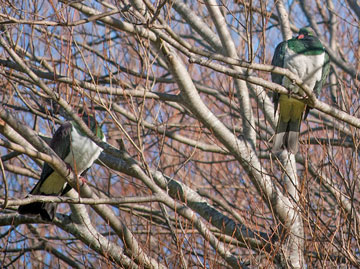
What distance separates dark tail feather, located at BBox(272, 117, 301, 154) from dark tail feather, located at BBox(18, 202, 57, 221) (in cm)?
212

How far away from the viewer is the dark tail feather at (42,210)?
4.45 metres

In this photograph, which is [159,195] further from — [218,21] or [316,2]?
[316,2]

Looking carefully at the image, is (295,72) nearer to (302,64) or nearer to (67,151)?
(302,64)

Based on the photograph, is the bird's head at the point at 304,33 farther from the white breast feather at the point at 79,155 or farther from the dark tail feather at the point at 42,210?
the dark tail feather at the point at 42,210

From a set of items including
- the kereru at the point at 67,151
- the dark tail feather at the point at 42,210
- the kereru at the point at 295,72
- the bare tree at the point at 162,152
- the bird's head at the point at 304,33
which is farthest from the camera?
the bird's head at the point at 304,33

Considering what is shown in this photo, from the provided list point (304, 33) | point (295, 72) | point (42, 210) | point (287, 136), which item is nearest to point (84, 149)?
point (42, 210)

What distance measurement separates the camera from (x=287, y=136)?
5234 mm

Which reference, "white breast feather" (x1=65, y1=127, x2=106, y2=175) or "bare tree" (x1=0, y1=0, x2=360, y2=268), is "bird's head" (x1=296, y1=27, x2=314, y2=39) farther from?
"white breast feather" (x1=65, y1=127, x2=106, y2=175)

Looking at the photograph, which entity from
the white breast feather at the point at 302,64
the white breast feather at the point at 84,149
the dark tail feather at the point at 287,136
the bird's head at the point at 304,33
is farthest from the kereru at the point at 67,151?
the bird's head at the point at 304,33

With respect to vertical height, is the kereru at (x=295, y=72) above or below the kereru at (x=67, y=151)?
above

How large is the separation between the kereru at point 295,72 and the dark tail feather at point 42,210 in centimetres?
213

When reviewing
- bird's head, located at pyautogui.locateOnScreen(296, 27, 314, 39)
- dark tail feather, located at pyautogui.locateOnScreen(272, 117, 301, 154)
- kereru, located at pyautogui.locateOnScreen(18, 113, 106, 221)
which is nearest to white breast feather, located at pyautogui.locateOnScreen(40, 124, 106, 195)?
kereru, located at pyautogui.locateOnScreen(18, 113, 106, 221)

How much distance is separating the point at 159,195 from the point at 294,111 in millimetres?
2313

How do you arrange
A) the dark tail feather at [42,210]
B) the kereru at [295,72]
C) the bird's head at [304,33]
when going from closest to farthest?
the dark tail feather at [42,210]
the kereru at [295,72]
the bird's head at [304,33]
